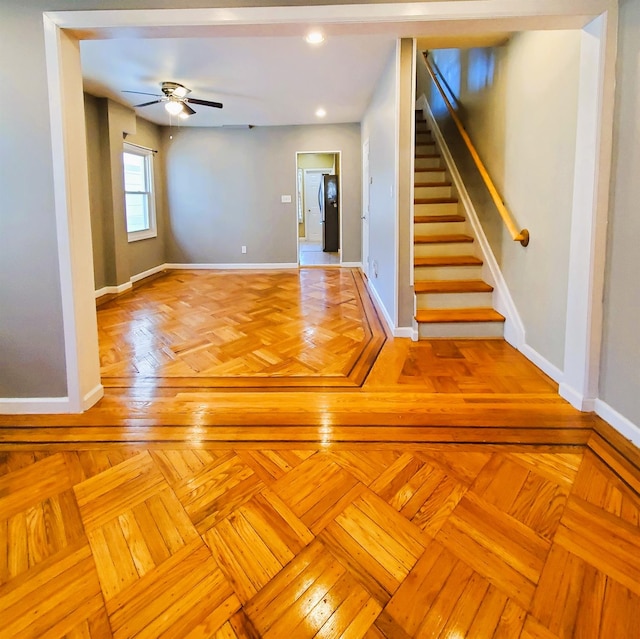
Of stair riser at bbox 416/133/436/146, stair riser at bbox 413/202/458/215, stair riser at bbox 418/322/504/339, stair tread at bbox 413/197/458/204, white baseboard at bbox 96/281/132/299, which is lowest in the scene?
stair riser at bbox 418/322/504/339

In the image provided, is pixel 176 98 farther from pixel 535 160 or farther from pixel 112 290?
pixel 535 160

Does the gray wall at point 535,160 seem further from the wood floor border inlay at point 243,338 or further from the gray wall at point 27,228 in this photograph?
the gray wall at point 27,228

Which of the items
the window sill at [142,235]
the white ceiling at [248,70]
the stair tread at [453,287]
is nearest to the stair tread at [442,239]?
the stair tread at [453,287]

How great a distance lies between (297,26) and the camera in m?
2.19

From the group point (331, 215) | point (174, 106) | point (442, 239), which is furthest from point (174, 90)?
point (331, 215)

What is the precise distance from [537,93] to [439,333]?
1.69 metres

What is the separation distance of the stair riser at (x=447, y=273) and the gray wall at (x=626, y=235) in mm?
1821

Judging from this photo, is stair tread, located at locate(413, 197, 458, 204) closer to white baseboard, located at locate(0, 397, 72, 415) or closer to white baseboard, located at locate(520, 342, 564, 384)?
white baseboard, located at locate(520, 342, 564, 384)

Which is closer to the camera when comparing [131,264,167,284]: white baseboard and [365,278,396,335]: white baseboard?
[365,278,396,335]: white baseboard

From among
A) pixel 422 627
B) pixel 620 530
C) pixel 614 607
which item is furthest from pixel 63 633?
pixel 620 530

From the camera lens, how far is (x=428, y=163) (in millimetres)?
5133

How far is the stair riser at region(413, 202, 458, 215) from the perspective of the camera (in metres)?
4.57

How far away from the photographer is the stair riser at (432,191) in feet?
15.5

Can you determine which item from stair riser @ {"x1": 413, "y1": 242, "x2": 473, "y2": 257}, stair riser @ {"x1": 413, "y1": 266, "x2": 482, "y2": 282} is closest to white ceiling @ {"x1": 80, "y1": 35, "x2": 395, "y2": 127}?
stair riser @ {"x1": 413, "y1": 242, "x2": 473, "y2": 257}
